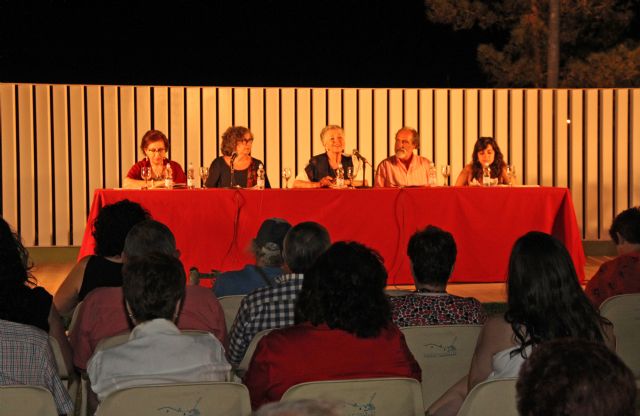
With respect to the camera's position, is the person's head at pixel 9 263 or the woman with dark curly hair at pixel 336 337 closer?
the woman with dark curly hair at pixel 336 337

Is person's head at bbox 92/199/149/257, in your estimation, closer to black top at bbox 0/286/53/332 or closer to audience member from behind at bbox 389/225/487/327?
black top at bbox 0/286/53/332

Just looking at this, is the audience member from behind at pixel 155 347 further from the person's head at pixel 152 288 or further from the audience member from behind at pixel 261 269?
the audience member from behind at pixel 261 269

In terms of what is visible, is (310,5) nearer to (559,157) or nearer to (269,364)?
(559,157)

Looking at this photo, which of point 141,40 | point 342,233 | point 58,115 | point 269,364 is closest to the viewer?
point 269,364

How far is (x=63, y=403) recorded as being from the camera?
3467mm

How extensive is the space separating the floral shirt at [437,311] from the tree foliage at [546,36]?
10.7m

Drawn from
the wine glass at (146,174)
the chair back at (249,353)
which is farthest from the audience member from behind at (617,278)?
the wine glass at (146,174)

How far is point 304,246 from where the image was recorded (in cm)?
440

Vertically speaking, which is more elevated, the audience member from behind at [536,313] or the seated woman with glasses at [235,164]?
the seated woman with glasses at [235,164]

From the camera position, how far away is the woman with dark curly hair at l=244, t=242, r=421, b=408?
3.21 m

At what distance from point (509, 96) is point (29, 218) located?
499cm

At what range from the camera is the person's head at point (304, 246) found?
4.41 meters

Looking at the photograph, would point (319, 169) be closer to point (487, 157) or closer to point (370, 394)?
point (487, 157)

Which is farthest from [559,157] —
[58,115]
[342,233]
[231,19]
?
[231,19]
